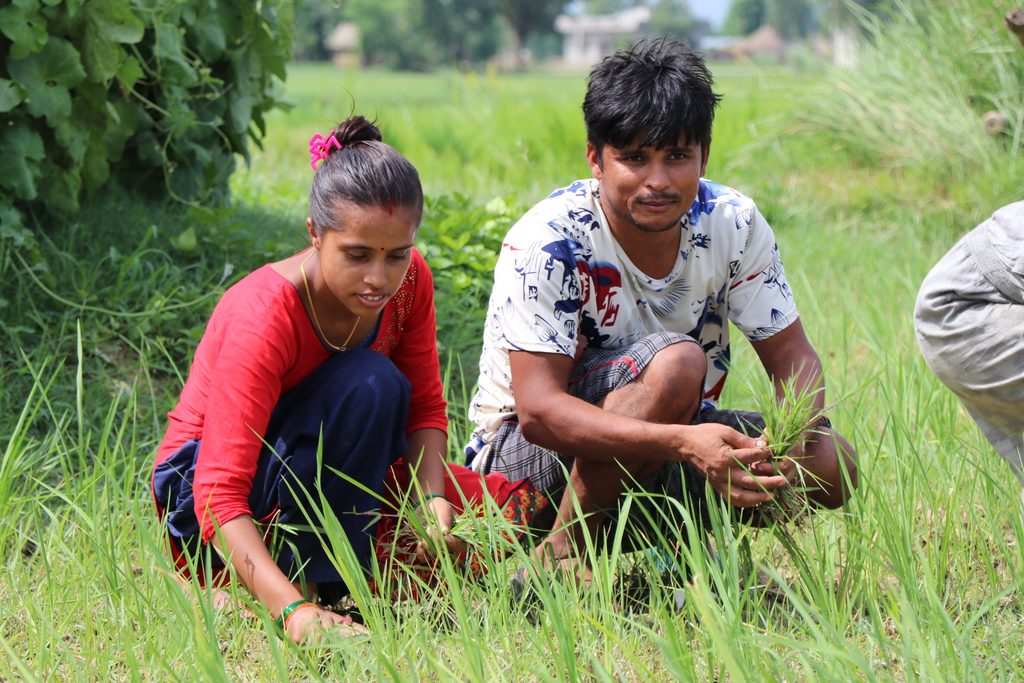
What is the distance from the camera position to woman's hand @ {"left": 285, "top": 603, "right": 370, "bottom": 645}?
1.99m

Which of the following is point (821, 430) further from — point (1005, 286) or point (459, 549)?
point (459, 549)

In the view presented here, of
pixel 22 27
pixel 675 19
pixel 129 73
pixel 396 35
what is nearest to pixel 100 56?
pixel 129 73

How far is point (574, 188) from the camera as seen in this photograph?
2590 millimetres

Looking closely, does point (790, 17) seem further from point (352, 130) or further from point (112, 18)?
point (352, 130)

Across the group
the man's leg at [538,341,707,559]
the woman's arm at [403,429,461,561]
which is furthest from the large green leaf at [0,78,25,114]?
the man's leg at [538,341,707,559]

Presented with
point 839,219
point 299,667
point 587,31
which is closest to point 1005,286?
point 299,667

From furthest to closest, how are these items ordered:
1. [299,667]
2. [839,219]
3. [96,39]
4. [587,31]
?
[587,31] < [839,219] < [96,39] < [299,667]

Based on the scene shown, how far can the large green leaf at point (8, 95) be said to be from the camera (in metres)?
3.13

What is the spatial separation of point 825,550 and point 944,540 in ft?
0.75

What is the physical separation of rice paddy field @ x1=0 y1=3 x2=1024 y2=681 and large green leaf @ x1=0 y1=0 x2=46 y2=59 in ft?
1.70

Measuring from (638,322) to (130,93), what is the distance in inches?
78.5

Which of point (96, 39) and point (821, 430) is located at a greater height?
point (96, 39)

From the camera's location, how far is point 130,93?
3.74 metres

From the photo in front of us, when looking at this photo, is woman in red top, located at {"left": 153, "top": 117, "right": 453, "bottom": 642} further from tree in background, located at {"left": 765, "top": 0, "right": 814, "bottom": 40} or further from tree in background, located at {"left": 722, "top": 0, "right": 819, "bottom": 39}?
tree in background, located at {"left": 765, "top": 0, "right": 814, "bottom": 40}
